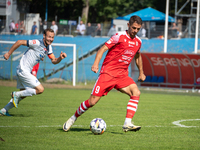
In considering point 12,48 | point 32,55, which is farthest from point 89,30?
point 12,48

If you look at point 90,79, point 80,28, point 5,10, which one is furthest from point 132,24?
point 5,10

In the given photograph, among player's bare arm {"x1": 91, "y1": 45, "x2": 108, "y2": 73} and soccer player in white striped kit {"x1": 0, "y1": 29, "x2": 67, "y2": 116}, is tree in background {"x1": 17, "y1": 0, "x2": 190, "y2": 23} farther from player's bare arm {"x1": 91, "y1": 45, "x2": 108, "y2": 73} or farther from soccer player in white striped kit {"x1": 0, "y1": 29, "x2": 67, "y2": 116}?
player's bare arm {"x1": 91, "y1": 45, "x2": 108, "y2": 73}

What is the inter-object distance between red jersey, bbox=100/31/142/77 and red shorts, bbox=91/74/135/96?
0.09 metres

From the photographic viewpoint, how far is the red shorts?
6.26m

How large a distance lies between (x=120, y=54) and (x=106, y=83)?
636mm

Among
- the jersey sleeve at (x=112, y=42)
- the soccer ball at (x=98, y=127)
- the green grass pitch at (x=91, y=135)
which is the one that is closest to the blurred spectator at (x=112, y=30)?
the green grass pitch at (x=91, y=135)

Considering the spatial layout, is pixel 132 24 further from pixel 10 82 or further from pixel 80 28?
pixel 80 28

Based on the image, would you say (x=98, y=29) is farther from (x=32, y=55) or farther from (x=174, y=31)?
(x=32, y=55)

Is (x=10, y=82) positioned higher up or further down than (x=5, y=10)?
further down

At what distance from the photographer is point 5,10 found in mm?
34938

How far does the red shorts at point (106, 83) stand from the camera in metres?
6.26

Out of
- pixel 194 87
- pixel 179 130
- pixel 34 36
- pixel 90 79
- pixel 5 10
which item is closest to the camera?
pixel 179 130

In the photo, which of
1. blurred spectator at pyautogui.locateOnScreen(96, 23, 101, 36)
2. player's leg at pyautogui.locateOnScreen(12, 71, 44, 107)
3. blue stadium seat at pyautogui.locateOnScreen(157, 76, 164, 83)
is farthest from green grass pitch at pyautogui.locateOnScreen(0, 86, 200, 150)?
blurred spectator at pyautogui.locateOnScreen(96, 23, 101, 36)

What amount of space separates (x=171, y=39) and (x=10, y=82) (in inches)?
516
